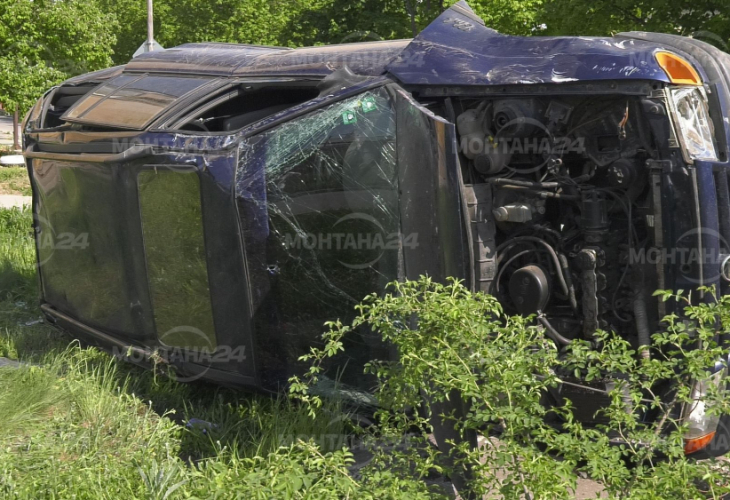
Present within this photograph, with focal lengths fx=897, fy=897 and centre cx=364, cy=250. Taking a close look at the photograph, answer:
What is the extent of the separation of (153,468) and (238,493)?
0.65 m

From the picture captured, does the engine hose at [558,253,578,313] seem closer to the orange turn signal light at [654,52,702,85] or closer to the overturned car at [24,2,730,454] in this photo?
the overturned car at [24,2,730,454]

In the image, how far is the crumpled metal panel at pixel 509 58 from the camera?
151 inches

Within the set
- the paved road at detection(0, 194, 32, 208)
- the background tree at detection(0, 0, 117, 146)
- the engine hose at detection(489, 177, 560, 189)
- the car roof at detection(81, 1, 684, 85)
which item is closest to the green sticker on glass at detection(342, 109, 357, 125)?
the car roof at detection(81, 1, 684, 85)

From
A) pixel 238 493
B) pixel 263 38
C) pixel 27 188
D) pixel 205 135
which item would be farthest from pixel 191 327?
pixel 263 38

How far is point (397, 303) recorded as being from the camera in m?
3.33

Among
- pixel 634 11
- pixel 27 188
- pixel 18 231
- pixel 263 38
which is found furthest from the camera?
pixel 263 38

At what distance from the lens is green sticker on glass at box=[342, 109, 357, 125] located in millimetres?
4227

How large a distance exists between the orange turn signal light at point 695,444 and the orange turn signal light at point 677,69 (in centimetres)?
154

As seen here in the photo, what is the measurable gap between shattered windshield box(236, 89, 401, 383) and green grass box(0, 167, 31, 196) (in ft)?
39.2

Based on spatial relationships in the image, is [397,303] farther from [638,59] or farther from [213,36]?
[213,36]

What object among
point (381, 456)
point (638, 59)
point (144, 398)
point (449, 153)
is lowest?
point (144, 398)

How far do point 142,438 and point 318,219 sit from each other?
137 cm

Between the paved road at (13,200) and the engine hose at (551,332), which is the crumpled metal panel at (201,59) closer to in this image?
the engine hose at (551,332)

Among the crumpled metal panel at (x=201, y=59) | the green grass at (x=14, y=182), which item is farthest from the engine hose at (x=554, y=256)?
the green grass at (x=14, y=182)
